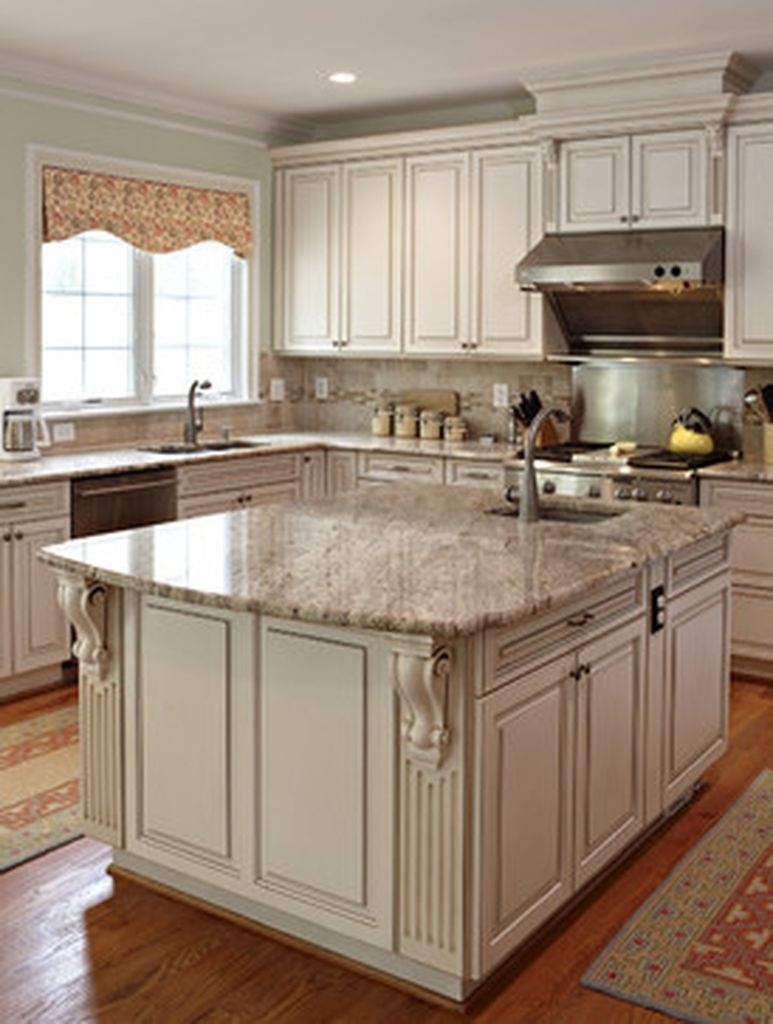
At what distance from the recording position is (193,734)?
122 inches

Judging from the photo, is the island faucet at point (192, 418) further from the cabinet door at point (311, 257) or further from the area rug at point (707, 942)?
the area rug at point (707, 942)

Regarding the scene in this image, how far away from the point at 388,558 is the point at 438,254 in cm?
354

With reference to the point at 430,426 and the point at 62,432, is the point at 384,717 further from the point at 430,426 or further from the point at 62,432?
the point at 430,426

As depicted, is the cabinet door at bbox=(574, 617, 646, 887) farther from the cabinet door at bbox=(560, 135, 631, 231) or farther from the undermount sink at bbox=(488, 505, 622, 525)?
the cabinet door at bbox=(560, 135, 631, 231)

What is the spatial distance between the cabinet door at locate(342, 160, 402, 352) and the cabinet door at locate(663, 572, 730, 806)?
10.1 ft

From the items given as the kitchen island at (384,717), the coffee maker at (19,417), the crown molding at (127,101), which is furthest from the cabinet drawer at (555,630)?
the crown molding at (127,101)

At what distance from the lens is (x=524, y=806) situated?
112 inches

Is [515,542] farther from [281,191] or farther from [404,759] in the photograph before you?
[281,191]

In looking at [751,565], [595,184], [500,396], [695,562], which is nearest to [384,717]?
[695,562]

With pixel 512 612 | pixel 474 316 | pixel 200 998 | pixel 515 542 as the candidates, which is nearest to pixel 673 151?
pixel 474 316

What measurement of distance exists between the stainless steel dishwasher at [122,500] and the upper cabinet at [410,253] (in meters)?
1.60

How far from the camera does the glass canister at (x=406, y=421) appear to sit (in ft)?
22.4

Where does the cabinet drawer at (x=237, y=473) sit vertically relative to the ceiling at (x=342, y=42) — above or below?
below

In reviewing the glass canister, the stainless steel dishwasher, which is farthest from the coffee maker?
the glass canister
